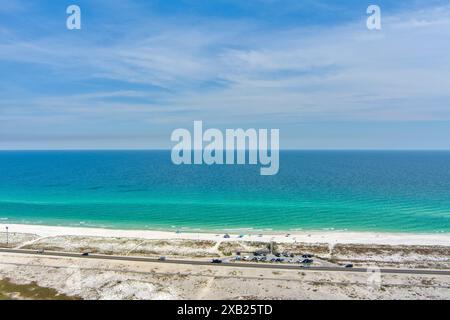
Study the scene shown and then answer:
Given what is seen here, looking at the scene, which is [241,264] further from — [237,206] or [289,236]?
[237,206]

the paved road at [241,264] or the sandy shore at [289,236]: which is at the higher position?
the sandy shore at [289,236]

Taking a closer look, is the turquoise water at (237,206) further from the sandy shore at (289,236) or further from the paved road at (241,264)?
the paved road at (241,264)

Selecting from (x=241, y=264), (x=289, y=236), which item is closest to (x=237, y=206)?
(x=289, y=236)

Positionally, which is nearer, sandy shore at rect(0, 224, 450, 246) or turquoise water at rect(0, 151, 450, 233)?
sandy shore at rect(0, 224, 450, 246)

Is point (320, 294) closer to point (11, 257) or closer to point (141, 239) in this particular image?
point (141, 239)

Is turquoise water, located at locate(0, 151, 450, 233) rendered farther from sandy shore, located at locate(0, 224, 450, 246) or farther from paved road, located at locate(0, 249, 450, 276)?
paved road, located at locate(0, 249, 450, 276)

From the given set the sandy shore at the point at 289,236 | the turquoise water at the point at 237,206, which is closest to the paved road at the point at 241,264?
the sandy shore at the point at 289,236

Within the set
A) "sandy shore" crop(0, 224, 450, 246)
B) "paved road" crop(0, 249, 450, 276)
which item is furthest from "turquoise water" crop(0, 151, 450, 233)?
"paved road" crop(0, 249, 450, 276)
